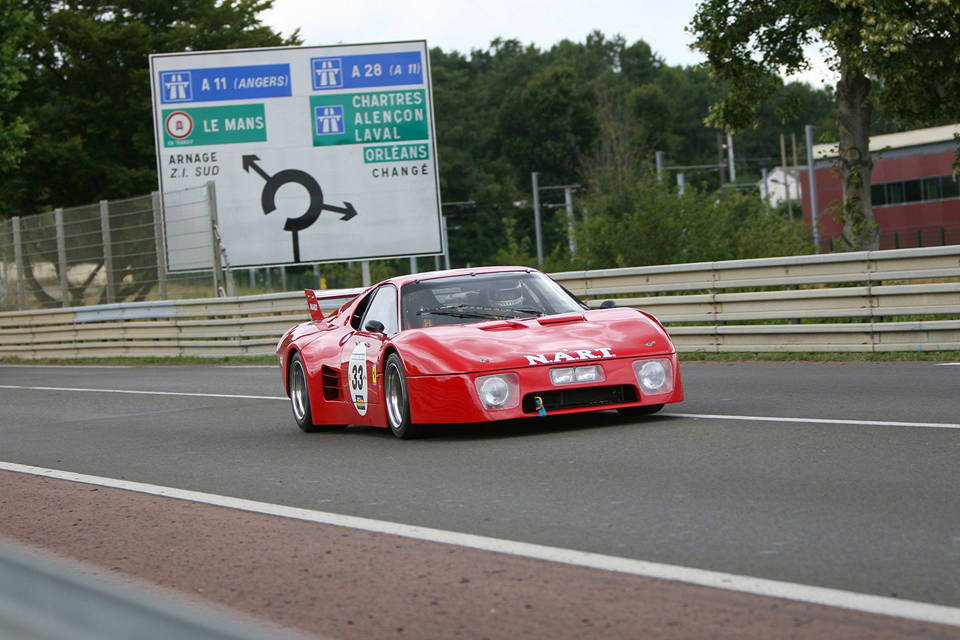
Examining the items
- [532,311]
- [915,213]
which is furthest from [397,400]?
[915,213]

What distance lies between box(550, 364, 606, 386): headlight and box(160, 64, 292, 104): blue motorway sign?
67.8 ft

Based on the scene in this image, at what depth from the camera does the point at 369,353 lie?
1001 centimetres

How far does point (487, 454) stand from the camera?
27.7 ft

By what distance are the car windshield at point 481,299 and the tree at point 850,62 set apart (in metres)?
18.3

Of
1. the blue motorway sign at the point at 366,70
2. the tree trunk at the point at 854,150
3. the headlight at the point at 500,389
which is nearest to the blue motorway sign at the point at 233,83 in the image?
the blue motorway sign at the point at 366,70

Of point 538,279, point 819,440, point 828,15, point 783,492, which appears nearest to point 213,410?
point 538,279

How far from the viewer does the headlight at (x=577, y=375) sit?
29.1 feet

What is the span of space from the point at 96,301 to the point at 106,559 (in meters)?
24.4

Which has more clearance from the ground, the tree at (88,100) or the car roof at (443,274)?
the tree at (88,100)

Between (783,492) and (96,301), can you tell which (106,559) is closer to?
(783,492)

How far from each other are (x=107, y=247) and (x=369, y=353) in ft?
65.8

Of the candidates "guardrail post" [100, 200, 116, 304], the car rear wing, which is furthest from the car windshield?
"guardrail post" [100, 200, 116, 304]

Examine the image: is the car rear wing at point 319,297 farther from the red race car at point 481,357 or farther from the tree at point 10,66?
the tree at point 10,66

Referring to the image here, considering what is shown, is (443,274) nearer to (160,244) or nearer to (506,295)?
(506,295)
